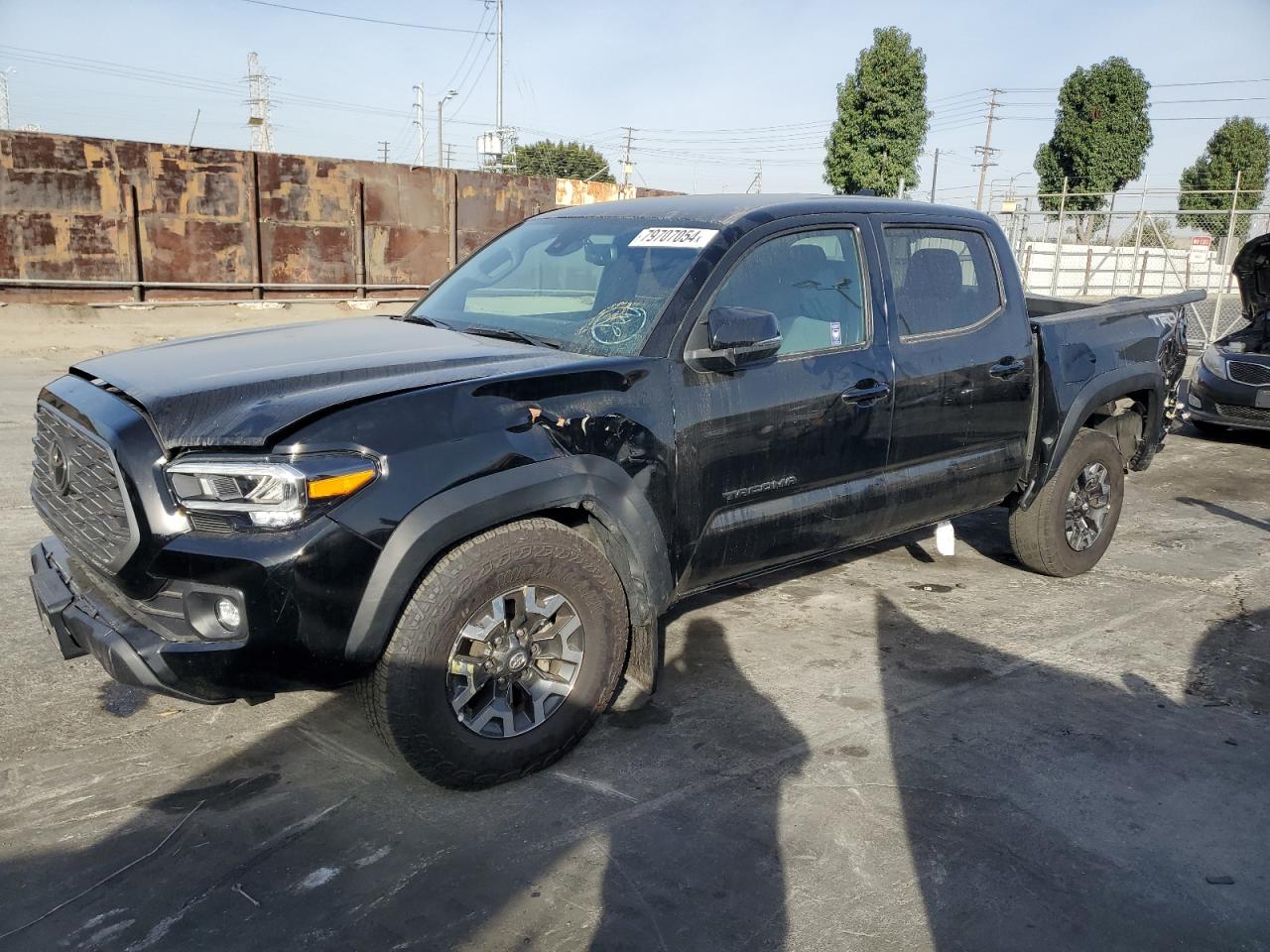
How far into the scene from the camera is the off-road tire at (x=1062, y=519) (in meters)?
5.24

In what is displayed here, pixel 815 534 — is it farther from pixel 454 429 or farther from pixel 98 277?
pixel 98 277

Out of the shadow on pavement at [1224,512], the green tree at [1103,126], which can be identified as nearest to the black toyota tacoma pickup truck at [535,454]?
the shadow on pavement at [1224,512]

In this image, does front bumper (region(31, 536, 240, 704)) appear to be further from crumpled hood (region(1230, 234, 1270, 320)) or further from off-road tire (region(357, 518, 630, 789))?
crumpled hood (region(1230, 234, 1270, 320))

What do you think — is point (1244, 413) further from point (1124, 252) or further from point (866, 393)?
point (1124, 252)

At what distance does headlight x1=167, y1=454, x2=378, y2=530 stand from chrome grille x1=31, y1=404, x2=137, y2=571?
0.19 metres

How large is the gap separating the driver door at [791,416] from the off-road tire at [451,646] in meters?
0.47

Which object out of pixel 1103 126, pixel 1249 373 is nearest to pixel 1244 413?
pixel 1249 373

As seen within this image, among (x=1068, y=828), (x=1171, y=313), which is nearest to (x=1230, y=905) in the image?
(x=1068, y=828)

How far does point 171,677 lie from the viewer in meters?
2.75

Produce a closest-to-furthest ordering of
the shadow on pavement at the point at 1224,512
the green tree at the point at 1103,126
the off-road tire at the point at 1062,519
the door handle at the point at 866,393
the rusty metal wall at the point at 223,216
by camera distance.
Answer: the door handle at the point at 866,393
the off-road tire at the point at 1062,519
the shadow on pavement at the point at 1224,512
the rusty metal wall at the point at 223,216
the green tree at the point at 1103,126

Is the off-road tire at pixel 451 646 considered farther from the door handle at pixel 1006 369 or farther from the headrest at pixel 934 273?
the door handle at pixel 1006 369

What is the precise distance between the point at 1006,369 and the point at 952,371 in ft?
1.41

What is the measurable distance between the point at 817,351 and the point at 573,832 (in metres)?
2.01

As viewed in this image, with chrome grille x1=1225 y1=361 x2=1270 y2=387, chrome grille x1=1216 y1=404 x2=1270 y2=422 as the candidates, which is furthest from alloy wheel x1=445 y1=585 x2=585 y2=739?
chrome grille x1=1225 y1=361 x2=1270 y2=387
